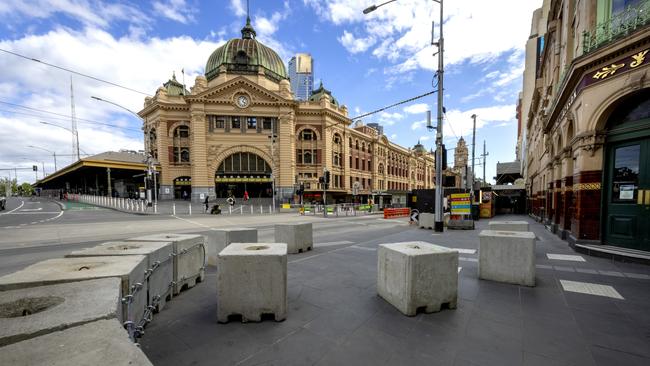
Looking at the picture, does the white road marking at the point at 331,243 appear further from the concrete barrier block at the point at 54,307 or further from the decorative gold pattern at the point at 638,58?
the decorative gold pattern at the point at 638,58

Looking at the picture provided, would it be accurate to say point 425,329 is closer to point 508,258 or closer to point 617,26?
point 508,258

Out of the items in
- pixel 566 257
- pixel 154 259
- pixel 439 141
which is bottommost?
pixel 566 257

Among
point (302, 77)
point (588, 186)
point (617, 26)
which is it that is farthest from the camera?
point (302, 77)

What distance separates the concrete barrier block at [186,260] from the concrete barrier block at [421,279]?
3672mm

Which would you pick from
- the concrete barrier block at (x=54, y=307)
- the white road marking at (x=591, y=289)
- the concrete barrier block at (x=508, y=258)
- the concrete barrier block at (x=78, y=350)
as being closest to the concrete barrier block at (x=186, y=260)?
the concrete barrier block at (x=54, y=307)

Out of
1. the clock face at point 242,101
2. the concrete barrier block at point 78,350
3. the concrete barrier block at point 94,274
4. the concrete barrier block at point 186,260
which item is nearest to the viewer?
the concrete barrier block at point 78,350

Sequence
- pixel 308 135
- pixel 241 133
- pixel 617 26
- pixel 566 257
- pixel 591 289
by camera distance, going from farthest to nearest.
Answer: pixel 308 135 → pixel 241 133 → pixel 617 26 → pixel 566 257 → pixel 591 289

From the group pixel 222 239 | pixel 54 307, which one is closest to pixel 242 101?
pixel 222 239

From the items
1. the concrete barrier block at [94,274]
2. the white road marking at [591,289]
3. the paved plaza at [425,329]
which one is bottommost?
the white road marking at [591,289]

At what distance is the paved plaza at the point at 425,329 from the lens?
2.83m

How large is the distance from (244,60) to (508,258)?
49.3 meters

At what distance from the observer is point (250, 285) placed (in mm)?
3576

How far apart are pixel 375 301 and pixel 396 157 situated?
217 feet

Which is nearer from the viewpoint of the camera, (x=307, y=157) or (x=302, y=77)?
(x=307, y=157)
